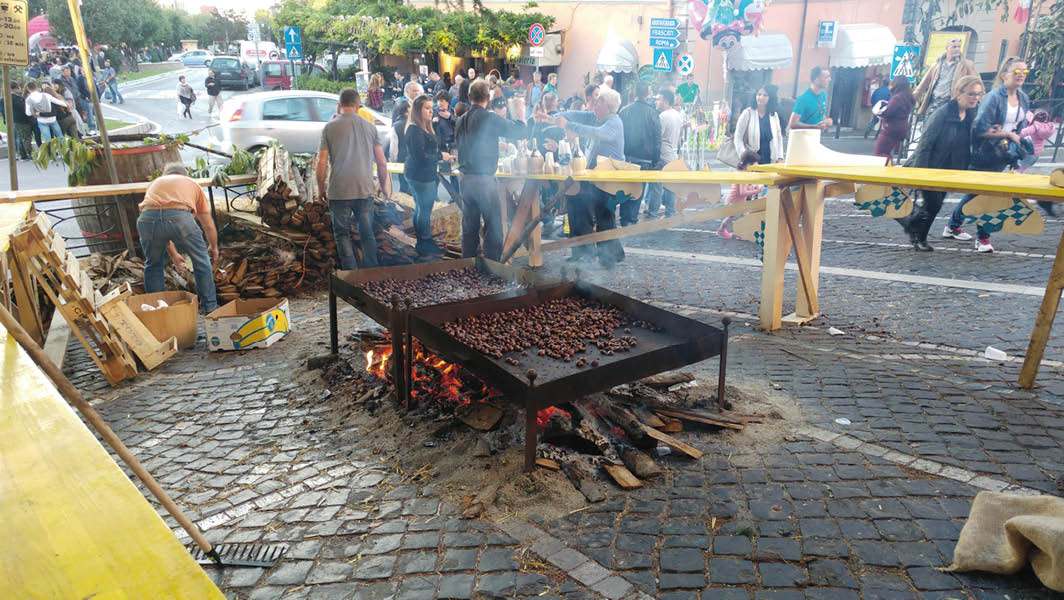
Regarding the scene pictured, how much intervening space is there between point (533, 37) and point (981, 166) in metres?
10.5

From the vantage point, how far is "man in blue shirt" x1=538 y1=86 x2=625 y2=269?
902 centimetres

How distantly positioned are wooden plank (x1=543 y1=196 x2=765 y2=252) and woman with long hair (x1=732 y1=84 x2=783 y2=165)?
8.92ft

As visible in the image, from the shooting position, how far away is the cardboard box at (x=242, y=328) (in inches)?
246

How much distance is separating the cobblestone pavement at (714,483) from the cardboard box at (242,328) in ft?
0.42

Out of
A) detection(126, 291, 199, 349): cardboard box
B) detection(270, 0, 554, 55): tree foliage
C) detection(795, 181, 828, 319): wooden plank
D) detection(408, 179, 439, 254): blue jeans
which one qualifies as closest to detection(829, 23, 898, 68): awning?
detection(270, 0, 554, 55): tree foliage

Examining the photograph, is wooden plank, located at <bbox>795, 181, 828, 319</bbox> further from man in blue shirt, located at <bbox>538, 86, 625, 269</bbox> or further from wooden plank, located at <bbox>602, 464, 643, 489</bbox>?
wooden plank, located at <bbox>602, 464, 643, 489</bbox>

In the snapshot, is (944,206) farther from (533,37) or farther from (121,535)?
(121,535)

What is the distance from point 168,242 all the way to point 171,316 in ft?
2.73

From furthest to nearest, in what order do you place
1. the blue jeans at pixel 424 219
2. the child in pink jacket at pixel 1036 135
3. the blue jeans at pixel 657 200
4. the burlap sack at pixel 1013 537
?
the blue jeans at pixel 657 200
the child in pink jacket at pixel 1036 135
the blue jeans at pixel 424 219
the burlap sack at pixel 1013 537

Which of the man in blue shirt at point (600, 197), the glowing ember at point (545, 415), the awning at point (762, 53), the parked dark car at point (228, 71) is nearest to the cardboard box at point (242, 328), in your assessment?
the glowing ember at point (545, 415)

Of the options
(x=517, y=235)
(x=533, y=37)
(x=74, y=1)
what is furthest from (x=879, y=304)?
(x=533, y=37)

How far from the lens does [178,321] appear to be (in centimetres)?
635

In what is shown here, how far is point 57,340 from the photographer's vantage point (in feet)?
20.6

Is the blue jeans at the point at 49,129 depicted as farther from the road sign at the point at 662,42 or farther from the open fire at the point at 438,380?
the open fire at the point at 438,380
